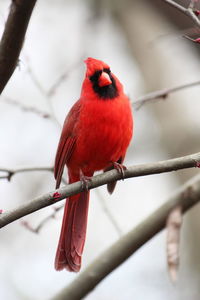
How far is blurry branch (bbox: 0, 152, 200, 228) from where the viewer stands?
2537 mm

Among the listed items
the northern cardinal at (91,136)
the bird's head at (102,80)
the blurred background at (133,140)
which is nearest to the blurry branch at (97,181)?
the northern cardinal at (91,136)

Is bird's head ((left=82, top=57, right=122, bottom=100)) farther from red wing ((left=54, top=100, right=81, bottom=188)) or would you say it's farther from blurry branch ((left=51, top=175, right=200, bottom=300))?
blurry branch ((left=51, top=175, right=200, bottom=300))

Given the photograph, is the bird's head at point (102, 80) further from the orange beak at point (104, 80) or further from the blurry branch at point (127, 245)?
the blurry branch at point (127, 245)

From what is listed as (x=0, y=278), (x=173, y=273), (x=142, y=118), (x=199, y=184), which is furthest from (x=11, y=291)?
(x=173, y=273)

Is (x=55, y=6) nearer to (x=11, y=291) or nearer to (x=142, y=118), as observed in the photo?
(x=142, y=118)

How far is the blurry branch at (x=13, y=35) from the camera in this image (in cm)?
216

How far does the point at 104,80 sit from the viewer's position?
11.6ft

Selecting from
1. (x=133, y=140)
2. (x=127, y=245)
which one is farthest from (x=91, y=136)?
(x=133, y=140)

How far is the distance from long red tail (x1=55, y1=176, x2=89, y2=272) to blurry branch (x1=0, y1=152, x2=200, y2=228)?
759 millimetres

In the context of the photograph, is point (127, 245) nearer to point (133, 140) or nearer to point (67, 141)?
point (67, 141)

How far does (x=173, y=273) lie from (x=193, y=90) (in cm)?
456

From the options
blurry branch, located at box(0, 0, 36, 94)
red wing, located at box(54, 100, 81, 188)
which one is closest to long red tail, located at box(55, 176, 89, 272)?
red wing, located at box(54, 100, 81, 188)

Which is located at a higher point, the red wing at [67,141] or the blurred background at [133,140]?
the red wing at [67,141]

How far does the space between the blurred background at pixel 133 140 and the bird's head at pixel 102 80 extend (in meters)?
1.93
